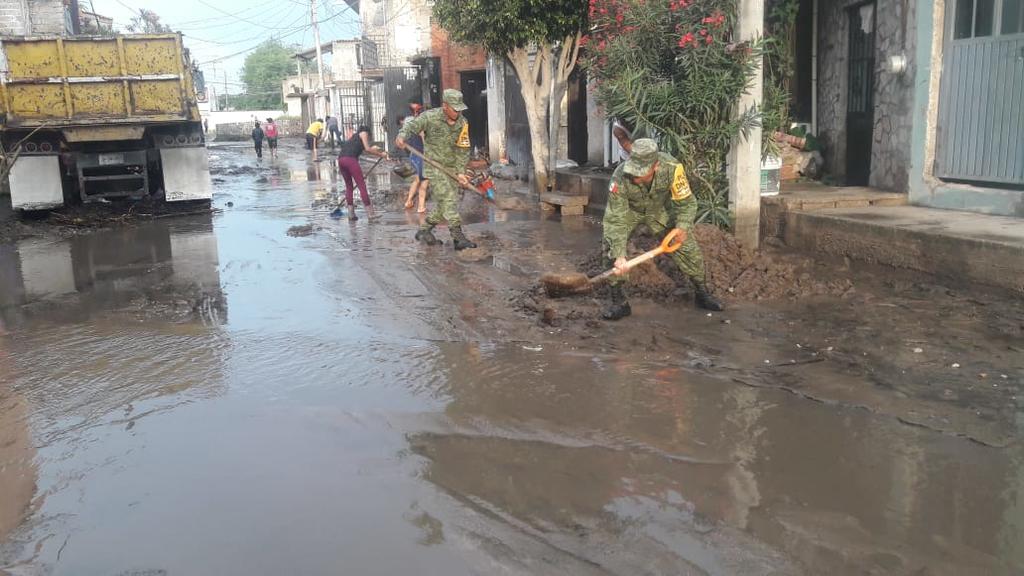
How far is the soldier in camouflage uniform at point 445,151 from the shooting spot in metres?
8.90

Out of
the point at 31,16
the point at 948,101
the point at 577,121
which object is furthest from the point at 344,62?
the point at 948,101

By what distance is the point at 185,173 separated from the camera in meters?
12.7

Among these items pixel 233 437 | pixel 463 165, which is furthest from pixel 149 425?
pixel 463 165

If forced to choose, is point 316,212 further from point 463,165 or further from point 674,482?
point 674,482

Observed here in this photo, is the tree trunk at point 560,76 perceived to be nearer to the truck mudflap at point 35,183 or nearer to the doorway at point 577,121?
the doorway at point 577,121

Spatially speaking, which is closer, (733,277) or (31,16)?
(733,277)

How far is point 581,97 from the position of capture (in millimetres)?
16609

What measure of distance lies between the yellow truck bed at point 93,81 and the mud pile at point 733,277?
23.3 feet

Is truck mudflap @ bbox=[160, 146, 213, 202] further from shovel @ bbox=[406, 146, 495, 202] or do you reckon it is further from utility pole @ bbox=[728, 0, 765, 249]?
utility pole @ bbox=[728, 0, 765, 249]

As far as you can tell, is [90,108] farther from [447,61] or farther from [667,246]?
[447,61]

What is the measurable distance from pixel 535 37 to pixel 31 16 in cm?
1565

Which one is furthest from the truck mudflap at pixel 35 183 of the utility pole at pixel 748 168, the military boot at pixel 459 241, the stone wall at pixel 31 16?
the utility pole at pixel 748 168

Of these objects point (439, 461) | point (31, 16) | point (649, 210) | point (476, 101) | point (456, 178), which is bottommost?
point (439, 461)

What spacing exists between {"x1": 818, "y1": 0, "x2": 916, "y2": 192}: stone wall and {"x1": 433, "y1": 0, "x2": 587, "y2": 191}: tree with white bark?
3331 mm
